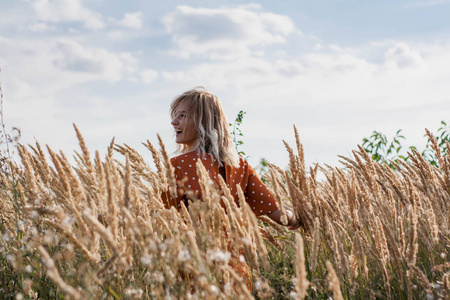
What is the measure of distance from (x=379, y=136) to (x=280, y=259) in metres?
4.13

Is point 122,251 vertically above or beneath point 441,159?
beneath

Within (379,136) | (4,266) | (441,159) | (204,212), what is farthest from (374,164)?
(379,136)

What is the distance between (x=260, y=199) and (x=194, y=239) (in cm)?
135

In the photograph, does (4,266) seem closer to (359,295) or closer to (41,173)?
(41,173)

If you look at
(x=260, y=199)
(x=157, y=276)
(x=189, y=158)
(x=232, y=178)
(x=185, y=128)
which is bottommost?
(x=157, y=276)

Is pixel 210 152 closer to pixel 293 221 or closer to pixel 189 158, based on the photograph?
pixel 189 158

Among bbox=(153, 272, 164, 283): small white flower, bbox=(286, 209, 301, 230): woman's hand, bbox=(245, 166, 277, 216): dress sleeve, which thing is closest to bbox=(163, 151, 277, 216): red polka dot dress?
bbox=(245, 166, 277, 216): dress sleeve

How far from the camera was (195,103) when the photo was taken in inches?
114

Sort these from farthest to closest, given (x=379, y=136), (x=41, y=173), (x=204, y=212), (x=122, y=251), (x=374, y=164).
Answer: (x=379, y=136) → (x=374, y=164) → (x=41, y=173) → (x=204, y=212) → (x=122, y=251)

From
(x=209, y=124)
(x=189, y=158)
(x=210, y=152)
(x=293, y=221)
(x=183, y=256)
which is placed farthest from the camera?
(x=209, y=124)

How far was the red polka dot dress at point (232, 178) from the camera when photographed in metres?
2.54

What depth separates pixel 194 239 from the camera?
1.38 m

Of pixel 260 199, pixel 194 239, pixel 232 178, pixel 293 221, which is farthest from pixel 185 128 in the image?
pixel 194 239

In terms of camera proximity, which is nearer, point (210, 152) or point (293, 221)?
point (293, 221)
